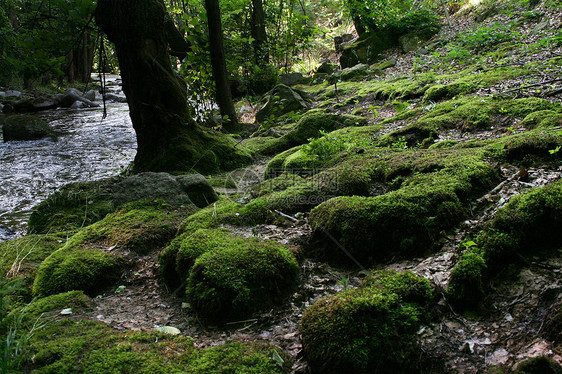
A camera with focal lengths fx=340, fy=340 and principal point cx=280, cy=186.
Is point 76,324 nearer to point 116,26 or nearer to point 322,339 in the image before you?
point 322,339

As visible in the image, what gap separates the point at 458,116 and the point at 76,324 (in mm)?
5191

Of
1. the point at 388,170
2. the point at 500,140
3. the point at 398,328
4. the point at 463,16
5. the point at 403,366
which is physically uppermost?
the point at 463,16

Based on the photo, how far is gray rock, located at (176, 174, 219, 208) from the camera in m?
4.54

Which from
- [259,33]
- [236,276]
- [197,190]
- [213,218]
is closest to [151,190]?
[197,190]

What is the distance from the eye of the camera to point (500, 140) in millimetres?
3732

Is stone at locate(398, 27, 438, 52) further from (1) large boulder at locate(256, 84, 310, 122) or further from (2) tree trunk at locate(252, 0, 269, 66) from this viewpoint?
(1) large boulder at locate(256, 84, 310, 122)

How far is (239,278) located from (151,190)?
2.51m

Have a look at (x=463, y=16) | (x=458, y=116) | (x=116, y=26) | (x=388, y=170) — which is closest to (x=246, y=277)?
(x=388, y=170)

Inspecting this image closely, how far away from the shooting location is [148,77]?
18.5ft

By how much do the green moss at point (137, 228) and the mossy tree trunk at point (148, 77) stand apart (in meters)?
1.93

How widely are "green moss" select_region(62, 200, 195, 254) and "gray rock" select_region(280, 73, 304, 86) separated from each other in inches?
471

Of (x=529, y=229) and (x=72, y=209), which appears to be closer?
(x=529, y=229)

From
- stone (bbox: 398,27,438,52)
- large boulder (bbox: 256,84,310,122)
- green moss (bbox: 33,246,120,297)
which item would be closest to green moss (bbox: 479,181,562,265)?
green moss (bbox: 33,246,120,297)

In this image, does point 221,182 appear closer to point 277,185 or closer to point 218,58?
point 277,185
